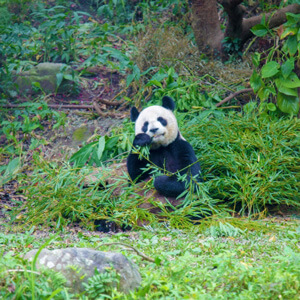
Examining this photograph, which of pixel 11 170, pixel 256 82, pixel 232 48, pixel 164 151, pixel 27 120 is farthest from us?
pixel 232 48

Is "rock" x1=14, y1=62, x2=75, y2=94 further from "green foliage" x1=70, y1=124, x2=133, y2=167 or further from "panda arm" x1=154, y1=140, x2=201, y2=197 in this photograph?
"panda arm" x1=154, y1=140, x2=201, y2=197

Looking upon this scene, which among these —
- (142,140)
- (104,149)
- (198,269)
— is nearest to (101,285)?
(198,269)

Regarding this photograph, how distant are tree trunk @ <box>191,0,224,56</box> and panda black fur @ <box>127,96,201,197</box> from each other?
124 inches

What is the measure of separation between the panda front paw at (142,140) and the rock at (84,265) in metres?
2.33

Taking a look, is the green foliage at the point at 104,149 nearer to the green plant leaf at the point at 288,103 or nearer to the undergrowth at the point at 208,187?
the undergrowth at the point at 208,187

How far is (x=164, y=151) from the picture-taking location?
525 cm

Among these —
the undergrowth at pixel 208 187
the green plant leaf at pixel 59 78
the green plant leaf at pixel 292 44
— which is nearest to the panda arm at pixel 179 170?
the undergrowth at pixel 208 187

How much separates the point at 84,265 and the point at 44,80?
6.54 meters

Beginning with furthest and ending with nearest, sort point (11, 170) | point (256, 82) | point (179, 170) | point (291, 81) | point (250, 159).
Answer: point (11, 170) < point (256, 82) < point (291, 81) < point (250, 159) < point (179, 170)

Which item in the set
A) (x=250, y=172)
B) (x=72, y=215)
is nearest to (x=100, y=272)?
(x=72, y=215)

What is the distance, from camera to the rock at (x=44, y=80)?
8.67 meters

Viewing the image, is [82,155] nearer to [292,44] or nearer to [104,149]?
[104,149]

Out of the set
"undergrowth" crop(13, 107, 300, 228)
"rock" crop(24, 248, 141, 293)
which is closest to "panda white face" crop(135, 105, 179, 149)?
"undergrowth" crop(13, 107, 300, 228)

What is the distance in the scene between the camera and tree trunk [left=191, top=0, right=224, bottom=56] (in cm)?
811
